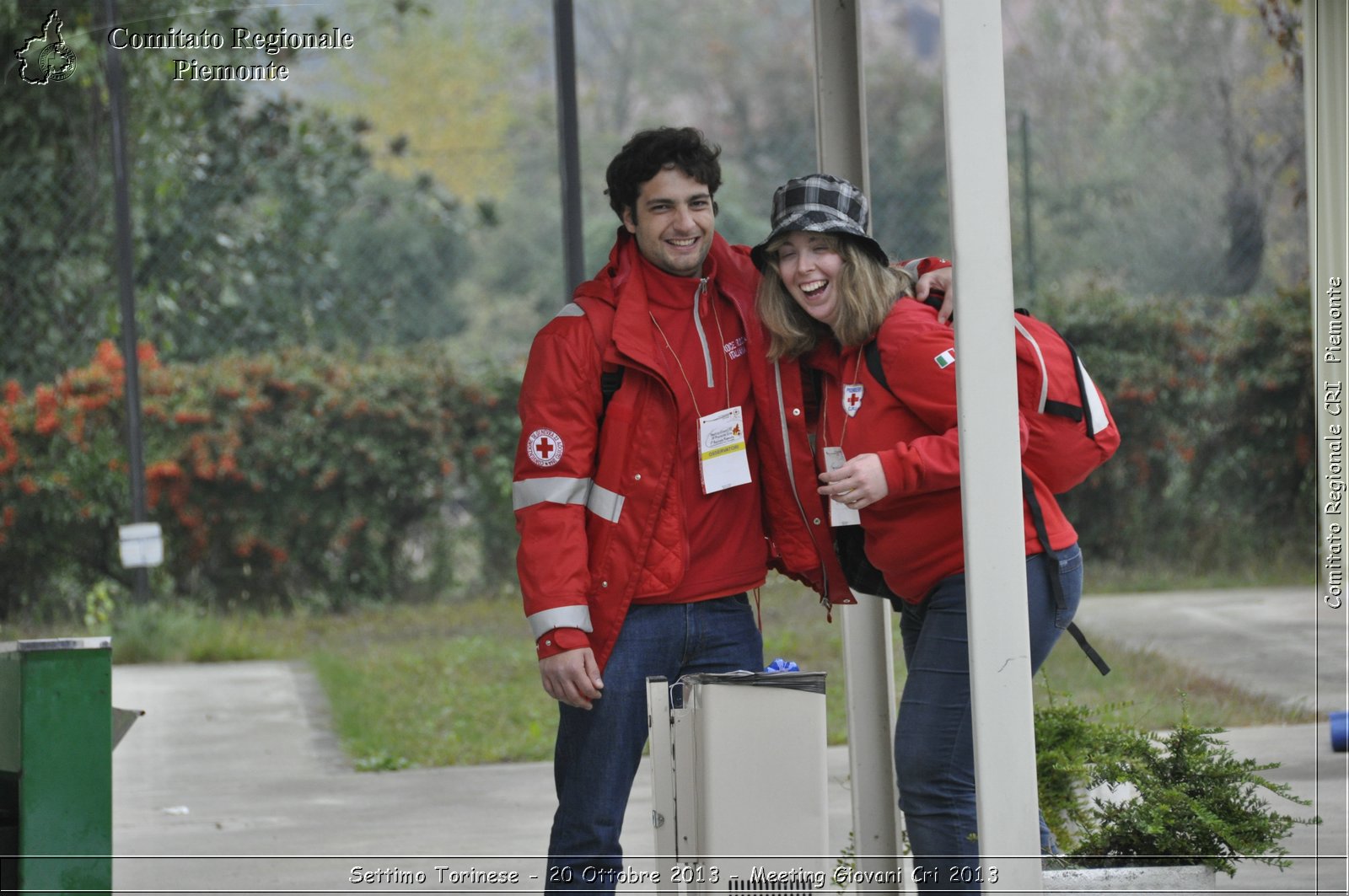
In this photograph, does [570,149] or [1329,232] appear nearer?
[1329,232]

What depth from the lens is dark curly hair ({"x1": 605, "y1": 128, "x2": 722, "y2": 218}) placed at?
3.46 m

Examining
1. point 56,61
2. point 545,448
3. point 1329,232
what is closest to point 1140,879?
point 545,448

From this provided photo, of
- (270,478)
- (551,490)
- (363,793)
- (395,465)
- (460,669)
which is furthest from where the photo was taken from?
(395,465)

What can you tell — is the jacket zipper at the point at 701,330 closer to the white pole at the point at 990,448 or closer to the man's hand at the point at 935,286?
the man's hand at the point at 935,286

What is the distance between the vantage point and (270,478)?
1156cm

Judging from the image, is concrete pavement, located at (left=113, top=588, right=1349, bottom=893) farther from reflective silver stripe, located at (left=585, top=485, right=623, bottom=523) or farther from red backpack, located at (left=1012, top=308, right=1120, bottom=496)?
reflective silver stripe, located at (left=585, top=485, right=623, bottom=523)

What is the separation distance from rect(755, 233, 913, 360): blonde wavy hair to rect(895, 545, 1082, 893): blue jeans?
0.56m

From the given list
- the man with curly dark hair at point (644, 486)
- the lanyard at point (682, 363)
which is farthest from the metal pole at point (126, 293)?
the lanyard at point (682, 363)

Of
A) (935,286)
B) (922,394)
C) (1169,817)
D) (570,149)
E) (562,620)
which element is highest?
(570,149)

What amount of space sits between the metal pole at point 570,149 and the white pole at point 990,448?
10.0 ft

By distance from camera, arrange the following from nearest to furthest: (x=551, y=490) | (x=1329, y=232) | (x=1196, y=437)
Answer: (x=551, y=490)
(x=1329, y=232)
(x=1196, y=437)

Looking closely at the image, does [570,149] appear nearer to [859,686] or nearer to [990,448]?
[859,686]

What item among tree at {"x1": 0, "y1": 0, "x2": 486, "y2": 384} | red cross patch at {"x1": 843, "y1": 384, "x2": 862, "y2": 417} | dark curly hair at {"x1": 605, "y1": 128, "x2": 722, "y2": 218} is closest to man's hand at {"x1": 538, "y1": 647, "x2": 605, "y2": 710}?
red cross patch at {"x1": 843, "y1": 384, "x2": 862, "y2": 417}

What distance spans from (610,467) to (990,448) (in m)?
0.91
